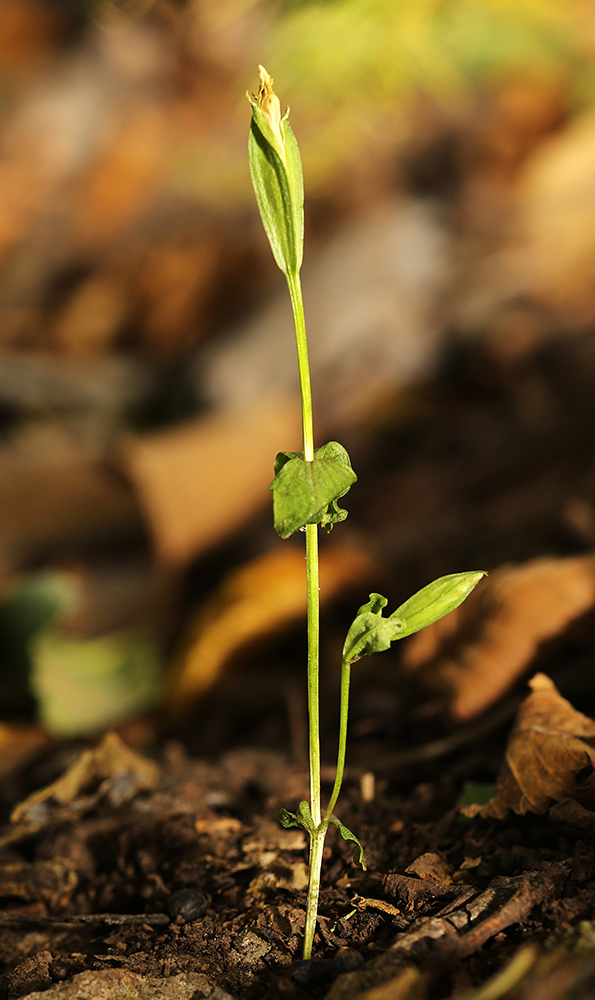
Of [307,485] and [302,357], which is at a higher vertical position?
[302,357]

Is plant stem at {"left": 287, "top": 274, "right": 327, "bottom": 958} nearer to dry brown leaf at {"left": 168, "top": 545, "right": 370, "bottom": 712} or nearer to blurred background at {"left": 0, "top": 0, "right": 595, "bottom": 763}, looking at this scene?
blurred background at {"left": 0, "top": 0, "right": 595, "bottom": 763}

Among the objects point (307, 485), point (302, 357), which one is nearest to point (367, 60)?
point (302, 357)

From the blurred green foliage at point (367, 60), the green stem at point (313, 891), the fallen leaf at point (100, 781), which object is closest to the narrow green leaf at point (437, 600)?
the green stem at point (313, 891)

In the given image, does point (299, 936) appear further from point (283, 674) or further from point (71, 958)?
point (283, 674)

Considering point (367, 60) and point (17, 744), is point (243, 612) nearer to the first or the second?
point (17, 744)

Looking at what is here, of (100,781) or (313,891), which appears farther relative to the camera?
(100,781)

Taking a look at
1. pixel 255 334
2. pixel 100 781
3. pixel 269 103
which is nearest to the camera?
pixel 269 103

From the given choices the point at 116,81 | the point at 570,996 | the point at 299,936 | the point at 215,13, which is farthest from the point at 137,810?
the point at 116,81
